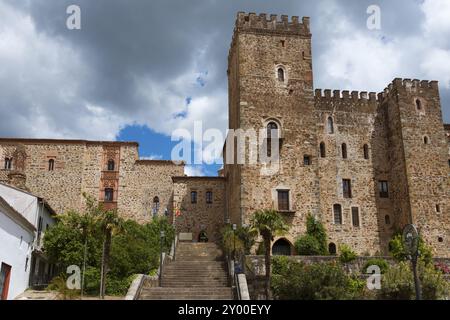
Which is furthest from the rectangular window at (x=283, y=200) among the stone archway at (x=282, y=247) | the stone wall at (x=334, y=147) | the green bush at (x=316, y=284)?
the green bush at (x=316, y=284)

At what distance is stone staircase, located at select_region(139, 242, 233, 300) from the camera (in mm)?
20016

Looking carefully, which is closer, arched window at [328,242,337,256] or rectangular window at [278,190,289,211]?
rectangular window at [278,190,289,211]

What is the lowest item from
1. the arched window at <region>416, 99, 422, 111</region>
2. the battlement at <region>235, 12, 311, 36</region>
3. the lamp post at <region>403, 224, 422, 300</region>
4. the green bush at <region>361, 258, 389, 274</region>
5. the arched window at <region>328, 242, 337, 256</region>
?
the green bush at <region>361, 258, 389, 274</region>

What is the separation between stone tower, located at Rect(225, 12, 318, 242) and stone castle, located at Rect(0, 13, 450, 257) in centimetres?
7

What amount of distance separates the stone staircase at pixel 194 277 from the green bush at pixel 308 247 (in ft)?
16.3

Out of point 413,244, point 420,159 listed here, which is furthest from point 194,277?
point 420,159

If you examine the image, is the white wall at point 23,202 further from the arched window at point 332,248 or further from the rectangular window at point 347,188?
the rectangular window at point 347,188

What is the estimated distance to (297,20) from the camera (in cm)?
3628

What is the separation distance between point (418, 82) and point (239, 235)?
18.4 m

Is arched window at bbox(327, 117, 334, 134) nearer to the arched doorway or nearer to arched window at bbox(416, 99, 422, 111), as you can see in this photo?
arched window at bbox(416, 99, 422, 111)

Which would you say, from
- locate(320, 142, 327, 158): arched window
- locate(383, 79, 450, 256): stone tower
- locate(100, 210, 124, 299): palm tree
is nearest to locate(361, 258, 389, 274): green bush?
locate(383, 79, 450, 256): stone tower

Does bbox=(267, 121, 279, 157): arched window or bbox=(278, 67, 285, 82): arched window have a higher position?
bbox=(278, 67, 285, 82): arched window

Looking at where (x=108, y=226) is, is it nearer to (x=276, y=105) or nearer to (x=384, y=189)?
(x=276, y=105)
